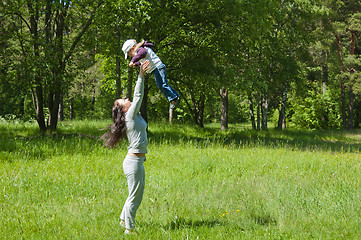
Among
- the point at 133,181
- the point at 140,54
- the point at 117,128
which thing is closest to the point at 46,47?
the point at 117,128

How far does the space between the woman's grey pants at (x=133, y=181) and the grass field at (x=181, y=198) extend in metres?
0.32

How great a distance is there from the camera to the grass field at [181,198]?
180 inches

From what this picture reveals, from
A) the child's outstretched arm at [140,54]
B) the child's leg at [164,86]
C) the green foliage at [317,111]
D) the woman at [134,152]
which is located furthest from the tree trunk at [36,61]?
the green foliage at [317,111]

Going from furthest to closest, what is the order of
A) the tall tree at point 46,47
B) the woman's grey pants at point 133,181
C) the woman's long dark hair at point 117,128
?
1. the tall tree at point 46,47
2. the woman's long dark hair at point 117,128
3. the woman's grey pants at point 133,181

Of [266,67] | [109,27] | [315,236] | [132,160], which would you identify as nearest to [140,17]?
[109,27]

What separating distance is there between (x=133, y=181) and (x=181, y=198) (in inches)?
81.2

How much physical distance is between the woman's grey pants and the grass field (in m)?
0.32

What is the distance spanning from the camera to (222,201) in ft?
18.9

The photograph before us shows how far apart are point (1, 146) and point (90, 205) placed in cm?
642

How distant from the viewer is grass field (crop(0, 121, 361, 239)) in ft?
15.0

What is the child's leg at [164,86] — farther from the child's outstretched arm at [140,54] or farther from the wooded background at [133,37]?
the wooded background at [133,37]

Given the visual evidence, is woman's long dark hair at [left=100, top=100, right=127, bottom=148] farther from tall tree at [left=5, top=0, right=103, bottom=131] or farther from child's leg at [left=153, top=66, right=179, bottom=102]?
tall tree at [left=5, top=0, right=103, bottom=131]

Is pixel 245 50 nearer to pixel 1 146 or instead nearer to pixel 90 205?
pixel 1 146

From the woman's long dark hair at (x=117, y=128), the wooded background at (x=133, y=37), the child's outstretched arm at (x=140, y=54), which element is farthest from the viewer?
the wooded background at (x=133, y=37)
